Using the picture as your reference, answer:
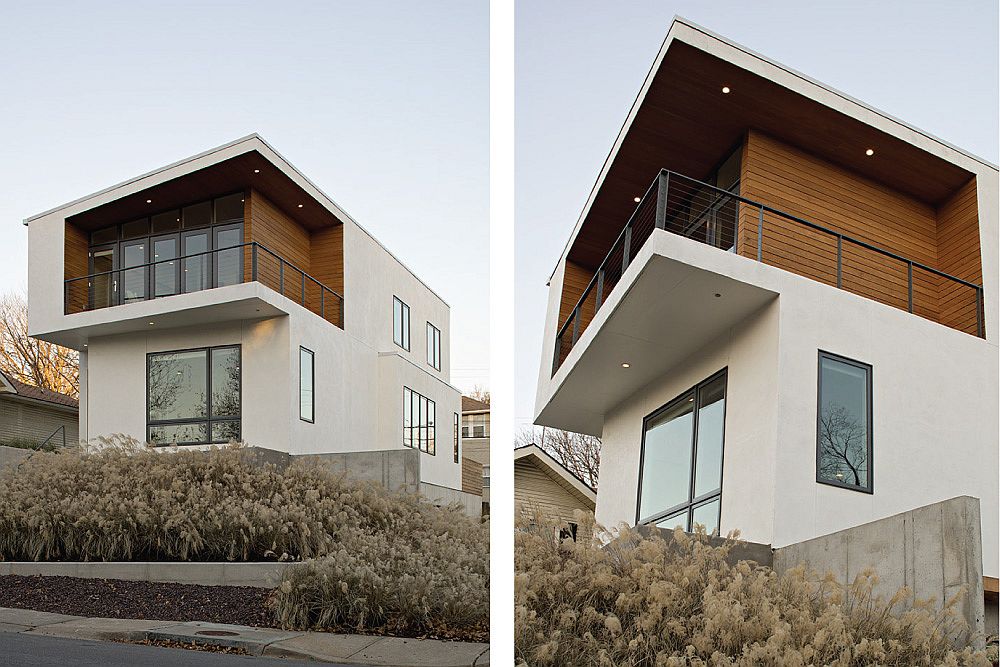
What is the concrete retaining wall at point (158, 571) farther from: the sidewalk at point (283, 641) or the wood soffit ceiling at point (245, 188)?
the wood soffit ceiling at point (245, 188)

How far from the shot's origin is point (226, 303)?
233 inches

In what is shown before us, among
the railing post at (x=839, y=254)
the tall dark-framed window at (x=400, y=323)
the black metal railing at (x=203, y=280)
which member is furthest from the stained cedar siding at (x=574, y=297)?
the black metal railing at (x=203, y=280)

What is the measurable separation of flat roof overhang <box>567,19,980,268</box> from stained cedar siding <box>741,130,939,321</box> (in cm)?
5

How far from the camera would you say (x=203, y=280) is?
20.6 feet

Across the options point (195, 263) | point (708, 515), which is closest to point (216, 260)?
point (195, 263)

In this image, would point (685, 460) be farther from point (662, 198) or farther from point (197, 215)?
point (197, 215)

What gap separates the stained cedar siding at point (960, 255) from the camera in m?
1.96

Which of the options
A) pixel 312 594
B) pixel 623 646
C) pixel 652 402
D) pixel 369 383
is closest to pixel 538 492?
pixel 652 402

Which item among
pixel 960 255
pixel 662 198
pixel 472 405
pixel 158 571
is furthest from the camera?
pixel 472 405

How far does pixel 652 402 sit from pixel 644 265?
0.72 m

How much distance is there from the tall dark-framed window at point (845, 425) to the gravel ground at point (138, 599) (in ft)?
8.75

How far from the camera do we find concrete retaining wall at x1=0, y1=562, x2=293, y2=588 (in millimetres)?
4586

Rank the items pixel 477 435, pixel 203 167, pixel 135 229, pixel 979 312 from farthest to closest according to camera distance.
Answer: pixel 203 167 < pixel 135 229 < pixel 477 435 < pixel 979 312

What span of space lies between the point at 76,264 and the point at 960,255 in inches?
211
